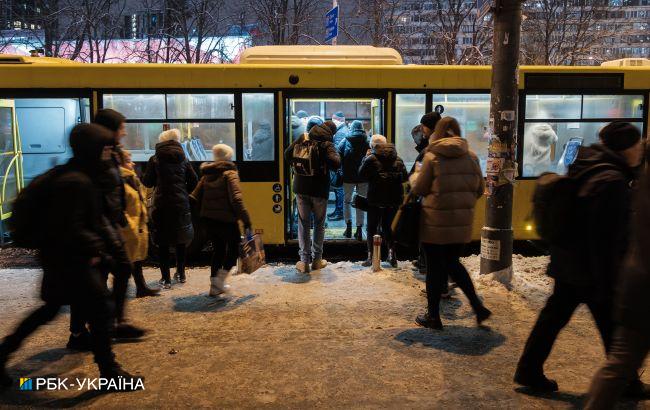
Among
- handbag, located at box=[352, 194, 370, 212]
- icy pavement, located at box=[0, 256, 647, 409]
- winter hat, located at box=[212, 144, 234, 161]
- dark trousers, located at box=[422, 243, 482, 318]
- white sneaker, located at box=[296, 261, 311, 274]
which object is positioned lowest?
icy pavement, located at box=[0, 256, 647, 409]

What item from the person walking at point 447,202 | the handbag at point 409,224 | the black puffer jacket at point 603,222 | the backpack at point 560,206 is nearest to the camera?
the black puffer jacket at point 603,222

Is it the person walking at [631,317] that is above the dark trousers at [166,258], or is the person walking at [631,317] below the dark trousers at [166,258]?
above

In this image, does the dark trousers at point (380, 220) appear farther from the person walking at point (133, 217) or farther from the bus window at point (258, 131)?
the person walking at point (133, 217)

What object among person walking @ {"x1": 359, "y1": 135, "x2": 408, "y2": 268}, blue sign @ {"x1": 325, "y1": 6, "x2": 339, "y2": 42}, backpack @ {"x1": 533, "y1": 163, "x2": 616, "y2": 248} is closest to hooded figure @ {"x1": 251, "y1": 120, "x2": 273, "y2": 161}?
person walking @ {"x1": 359, "y1": 135, "x2": 408, "y2": 268}

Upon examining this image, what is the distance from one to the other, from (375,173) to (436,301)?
97.4 inches

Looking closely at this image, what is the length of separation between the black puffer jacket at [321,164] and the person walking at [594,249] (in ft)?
11.9

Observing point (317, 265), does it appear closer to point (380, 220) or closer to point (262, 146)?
point (380, 220)

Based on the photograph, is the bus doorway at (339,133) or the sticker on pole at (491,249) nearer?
the sticker on pole at (491,249)

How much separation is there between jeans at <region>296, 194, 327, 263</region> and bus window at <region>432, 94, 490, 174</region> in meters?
2.59

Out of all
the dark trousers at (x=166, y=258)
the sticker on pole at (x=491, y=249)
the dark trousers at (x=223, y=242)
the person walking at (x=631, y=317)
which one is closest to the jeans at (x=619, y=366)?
the person walking at (x=631, y=317)

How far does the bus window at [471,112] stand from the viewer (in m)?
8.76

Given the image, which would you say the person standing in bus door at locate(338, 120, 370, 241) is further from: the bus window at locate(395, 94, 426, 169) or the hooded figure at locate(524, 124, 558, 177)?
the hooded figure at locate(524, 124, 558, 177)

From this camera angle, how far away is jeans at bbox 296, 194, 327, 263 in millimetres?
7340

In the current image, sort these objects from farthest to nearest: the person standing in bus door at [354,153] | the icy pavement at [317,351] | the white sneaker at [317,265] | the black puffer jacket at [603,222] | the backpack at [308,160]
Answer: the person standing in bus door at [354,153]
the white sneaker at [317,265]
the backpack at [308,160]
the icy pavement at [317,351]
the black puffer jacket at [603,222]
